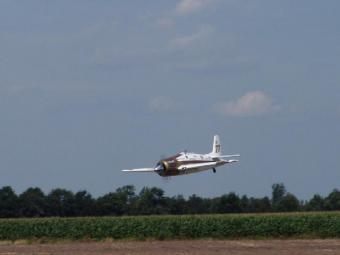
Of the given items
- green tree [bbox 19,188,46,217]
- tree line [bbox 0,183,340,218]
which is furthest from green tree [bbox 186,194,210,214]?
green tree [bbox 19,188,46,217]

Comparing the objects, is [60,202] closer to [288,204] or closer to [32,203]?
[32,203]

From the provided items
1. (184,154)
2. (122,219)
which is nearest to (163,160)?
(184,154)

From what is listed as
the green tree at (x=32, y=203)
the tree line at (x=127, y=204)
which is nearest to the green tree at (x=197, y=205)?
the tree line at (x=127, y=204)

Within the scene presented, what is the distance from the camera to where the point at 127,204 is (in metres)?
70.5

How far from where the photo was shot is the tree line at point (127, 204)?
68.1 metres

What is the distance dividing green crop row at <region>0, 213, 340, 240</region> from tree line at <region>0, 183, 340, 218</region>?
501 inches

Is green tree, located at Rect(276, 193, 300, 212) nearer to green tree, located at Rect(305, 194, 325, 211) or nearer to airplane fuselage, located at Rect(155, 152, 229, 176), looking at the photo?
green tree, located at Rect(305, 194, 325, 211)

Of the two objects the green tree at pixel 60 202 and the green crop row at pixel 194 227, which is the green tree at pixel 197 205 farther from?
the green crop row at pixel 194 227

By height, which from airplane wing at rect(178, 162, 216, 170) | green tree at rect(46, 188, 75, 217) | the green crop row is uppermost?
airplane wing at rect(178, 162, 216, 170)

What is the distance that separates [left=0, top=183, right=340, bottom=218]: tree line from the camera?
68125 mm

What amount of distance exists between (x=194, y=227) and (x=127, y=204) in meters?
18.6

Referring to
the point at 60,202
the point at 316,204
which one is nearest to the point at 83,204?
the point at 60,202

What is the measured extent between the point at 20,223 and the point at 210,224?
10216mm

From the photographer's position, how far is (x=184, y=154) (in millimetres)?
61000
